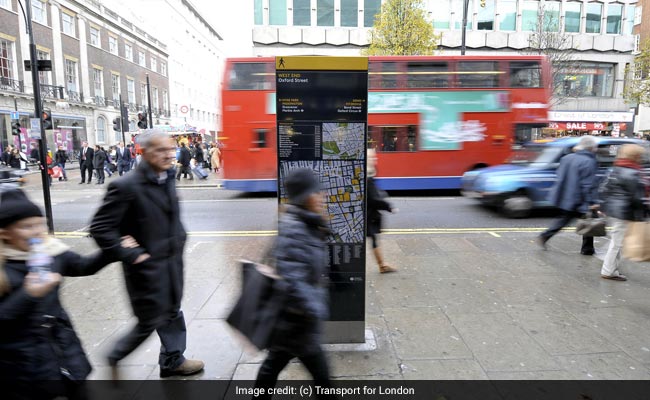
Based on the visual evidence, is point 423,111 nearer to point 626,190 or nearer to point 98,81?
point 626,190

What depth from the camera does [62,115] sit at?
3312 centimetres

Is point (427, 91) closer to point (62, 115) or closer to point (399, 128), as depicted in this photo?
point (399, 128)

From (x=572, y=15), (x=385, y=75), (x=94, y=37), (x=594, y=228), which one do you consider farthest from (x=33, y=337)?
(x=572, y=15)

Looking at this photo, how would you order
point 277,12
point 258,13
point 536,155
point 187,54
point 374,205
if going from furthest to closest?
point 187,54 → point 277,12 → point 258,13 → point 536,155 → point 374,205


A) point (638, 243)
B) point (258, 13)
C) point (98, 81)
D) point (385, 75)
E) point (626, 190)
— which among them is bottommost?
point (638, 243)

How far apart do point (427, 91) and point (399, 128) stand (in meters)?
1.28

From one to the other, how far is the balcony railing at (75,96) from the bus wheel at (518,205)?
121 ft

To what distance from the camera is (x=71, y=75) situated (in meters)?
36.1

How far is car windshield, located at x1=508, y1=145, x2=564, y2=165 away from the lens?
9.08m

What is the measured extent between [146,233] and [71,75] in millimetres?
40771

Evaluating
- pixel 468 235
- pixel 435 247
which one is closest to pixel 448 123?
pixel 468 235

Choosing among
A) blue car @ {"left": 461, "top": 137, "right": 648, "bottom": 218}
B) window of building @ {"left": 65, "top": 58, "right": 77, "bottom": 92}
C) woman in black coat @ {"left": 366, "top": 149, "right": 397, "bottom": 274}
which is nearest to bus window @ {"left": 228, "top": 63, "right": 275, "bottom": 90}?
Result: blue car @ {"left": 461, "top": 137, "right": 648, "bottom": 218}

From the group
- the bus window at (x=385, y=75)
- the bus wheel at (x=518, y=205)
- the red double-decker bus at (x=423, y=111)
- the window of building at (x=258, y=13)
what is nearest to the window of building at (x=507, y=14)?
the window of building at (x=258, y=13)

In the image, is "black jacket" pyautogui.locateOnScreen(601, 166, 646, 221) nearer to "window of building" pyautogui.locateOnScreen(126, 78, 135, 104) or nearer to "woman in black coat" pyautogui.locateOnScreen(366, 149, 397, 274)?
"woman in black coat" pyautogui.locateOnScreen(366, 149, 397, 274)
